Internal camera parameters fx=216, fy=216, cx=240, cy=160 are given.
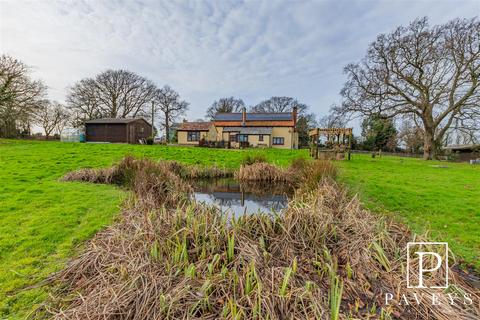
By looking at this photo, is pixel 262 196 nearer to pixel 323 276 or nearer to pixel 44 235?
pixel 323 276

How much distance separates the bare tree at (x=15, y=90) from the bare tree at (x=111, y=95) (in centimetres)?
1217

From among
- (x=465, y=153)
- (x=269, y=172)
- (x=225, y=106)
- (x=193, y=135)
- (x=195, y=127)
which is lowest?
(x=269, y=172)

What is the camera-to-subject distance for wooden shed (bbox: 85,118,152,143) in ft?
88.0

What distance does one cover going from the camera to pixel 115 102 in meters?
34.1

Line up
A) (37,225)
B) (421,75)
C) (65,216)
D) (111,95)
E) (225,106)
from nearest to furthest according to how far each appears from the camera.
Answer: (37,225), (65,216), (421,75), (111,95), (225,106)

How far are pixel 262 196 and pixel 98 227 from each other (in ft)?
14.5

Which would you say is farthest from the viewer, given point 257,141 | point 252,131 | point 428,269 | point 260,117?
point 260,117

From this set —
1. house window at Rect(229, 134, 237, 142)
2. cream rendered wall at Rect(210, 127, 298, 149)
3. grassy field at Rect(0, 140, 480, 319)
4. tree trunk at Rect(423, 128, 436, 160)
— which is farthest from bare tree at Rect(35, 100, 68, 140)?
tree trunk at Rect(423, 128, 436, 160)

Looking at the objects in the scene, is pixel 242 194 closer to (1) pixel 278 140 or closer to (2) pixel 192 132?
(1) pixel 278 140

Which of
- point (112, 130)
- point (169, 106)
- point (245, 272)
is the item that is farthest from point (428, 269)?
point (169, 106)

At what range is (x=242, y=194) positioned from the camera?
701cm

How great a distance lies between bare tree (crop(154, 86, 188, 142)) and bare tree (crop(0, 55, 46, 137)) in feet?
61.5

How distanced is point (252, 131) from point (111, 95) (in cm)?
2299

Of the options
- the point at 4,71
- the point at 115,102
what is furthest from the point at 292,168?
the point at 115,102
